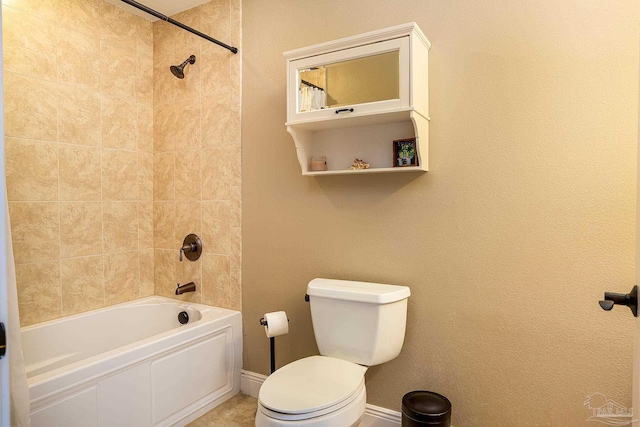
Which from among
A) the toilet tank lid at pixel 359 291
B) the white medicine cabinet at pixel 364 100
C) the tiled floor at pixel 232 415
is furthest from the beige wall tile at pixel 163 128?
the tiled floor at pixel 232 415

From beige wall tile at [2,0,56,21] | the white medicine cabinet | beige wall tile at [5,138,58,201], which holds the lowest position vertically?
beige wall tile at [5,138,58,201]

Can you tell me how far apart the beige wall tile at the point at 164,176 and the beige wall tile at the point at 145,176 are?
0.09 feet

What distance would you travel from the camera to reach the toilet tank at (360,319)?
73.4 inches

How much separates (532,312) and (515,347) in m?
0.18

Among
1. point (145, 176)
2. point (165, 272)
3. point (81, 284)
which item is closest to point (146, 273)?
point (165, 272)

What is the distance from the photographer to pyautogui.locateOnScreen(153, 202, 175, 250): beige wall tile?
111 inches

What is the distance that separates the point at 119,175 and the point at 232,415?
5.55ft

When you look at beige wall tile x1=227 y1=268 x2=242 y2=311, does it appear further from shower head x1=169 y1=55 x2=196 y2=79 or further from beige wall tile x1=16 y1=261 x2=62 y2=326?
shower head x1=169 y1=55 x2=196 y2=79

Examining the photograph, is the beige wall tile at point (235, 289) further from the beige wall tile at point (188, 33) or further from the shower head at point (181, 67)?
the beige wall tile at point (188, 33)

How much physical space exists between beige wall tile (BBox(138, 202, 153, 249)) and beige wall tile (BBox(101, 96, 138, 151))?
41 centimetres

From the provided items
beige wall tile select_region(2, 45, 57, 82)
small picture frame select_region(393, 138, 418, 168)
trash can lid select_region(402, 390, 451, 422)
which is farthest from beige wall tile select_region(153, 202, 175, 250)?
trash can lid select_region(402, 390, 451, 422)

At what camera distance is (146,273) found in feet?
9.52

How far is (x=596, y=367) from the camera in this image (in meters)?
1.63

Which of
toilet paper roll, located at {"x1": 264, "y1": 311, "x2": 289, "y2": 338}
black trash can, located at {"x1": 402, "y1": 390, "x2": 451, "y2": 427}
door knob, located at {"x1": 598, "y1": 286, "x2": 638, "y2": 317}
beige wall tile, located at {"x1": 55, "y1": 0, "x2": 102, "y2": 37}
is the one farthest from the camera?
beige wall tile, located at {"x1": 55, "y1": 0, "x2": 102, "y2": 37}
